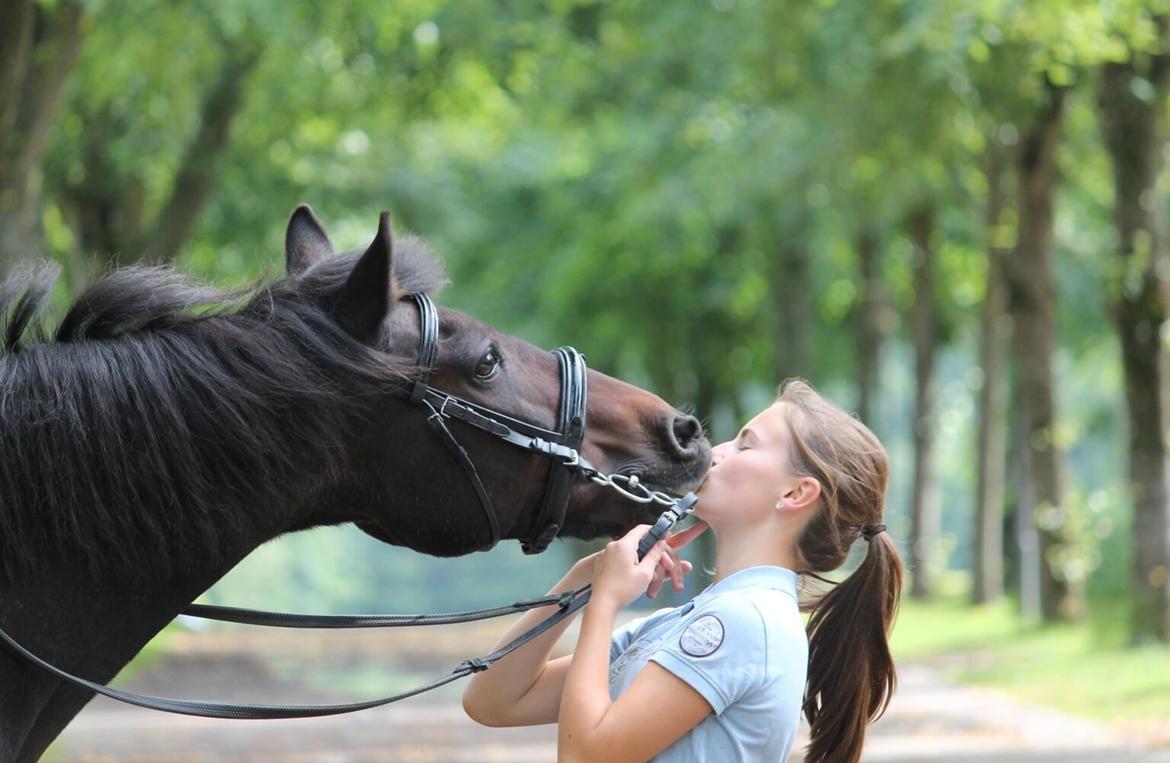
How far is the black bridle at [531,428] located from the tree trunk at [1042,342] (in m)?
13.9

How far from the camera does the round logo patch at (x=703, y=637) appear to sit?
118 inches

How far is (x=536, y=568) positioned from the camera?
226 ft

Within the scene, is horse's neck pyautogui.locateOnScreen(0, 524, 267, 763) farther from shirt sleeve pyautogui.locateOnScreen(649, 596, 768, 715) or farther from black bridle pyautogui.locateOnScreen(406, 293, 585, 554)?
shirt sleeve pyautogui.locateOnScreen(649, 596, 768, 715)

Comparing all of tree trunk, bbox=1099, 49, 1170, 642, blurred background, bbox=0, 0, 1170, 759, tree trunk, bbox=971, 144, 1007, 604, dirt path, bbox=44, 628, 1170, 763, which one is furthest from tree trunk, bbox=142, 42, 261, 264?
tree trunk, bbox=971, 144, 1007, 604

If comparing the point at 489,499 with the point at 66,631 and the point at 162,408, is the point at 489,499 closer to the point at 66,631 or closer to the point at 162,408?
the point at 162,408

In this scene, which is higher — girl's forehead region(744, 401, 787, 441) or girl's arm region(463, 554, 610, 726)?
girl's forehead region(744, 401, 787, 441)

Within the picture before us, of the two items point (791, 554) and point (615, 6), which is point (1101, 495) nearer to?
point (615, 6)

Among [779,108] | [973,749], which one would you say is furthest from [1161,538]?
[779,108]

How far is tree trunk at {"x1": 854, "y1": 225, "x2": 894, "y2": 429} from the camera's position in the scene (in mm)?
23781

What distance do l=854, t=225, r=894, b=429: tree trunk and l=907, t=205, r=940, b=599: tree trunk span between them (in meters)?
0.63

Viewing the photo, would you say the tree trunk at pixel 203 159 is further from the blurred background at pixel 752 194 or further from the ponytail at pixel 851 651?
the ponytail at pixel 851 651

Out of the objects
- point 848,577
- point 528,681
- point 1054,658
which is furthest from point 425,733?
point 848,577

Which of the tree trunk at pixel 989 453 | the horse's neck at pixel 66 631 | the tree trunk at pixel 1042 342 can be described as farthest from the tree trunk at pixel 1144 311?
the horse's neck at pixel 66 631

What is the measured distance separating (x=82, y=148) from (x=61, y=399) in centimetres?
1542
